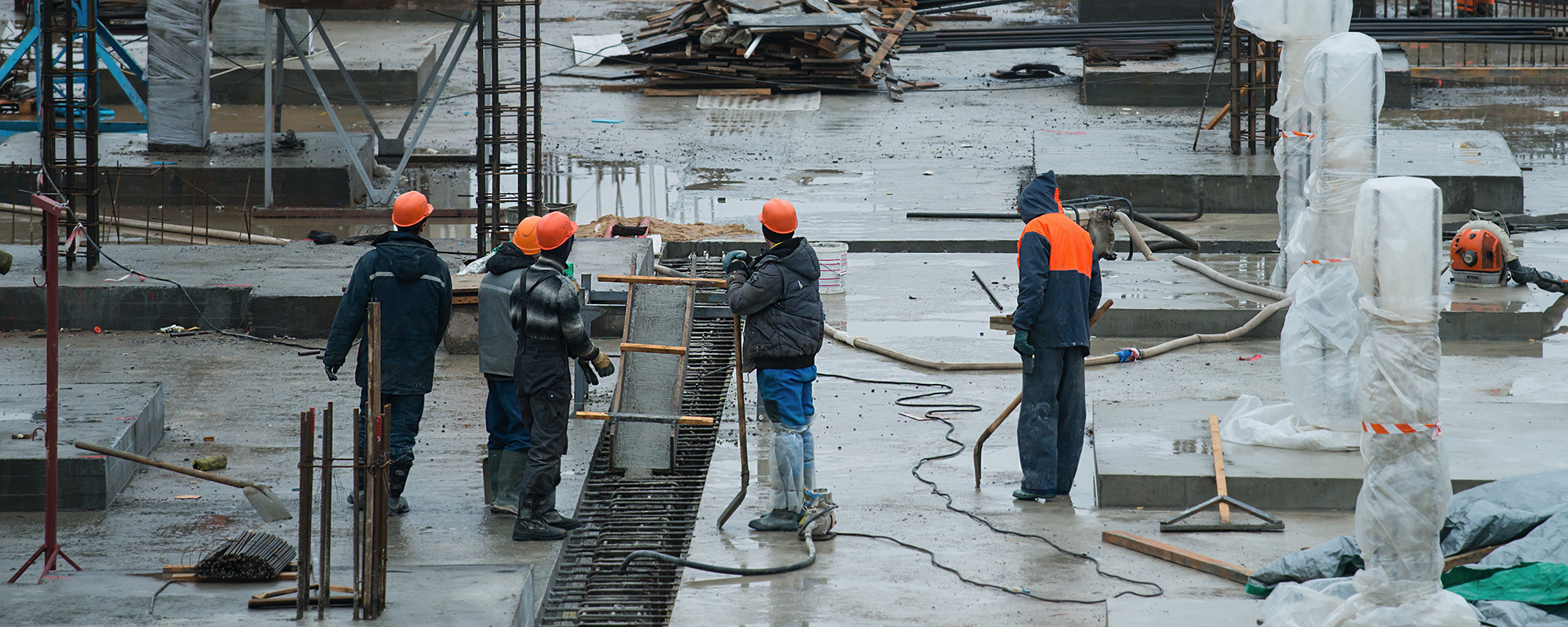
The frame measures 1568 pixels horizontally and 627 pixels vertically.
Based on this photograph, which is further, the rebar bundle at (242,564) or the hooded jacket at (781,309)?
the hooded jacket at (781,309)

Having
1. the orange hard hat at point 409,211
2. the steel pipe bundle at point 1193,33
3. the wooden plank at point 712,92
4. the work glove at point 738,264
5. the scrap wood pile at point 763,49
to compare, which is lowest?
the work glove at point 738,264

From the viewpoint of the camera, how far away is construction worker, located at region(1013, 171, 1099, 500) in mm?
8250

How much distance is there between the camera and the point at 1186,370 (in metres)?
11.3

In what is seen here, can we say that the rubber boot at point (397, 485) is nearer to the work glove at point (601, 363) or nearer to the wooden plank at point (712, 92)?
the work glove at point (601, 363)

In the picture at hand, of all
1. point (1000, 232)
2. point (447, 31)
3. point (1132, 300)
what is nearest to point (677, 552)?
point (1132, 300)

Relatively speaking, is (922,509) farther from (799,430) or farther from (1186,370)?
(1186,370)

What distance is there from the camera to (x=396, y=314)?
7.86m

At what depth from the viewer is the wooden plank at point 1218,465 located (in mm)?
7906

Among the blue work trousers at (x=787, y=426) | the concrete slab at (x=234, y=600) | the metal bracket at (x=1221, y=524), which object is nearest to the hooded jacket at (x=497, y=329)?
the blue work trousers at (x=787, y=426)

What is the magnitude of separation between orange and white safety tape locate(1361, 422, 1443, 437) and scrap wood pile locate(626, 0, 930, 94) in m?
19.2

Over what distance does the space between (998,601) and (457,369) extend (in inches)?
221

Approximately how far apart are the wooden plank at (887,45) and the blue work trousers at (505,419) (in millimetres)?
17679

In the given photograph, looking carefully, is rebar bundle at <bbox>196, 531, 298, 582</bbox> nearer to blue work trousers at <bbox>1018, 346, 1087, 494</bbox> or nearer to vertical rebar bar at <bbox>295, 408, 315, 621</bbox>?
vertical rebar bar at <bbox>295, 408, 315, 621</bbox>

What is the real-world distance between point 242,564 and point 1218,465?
496 cm
